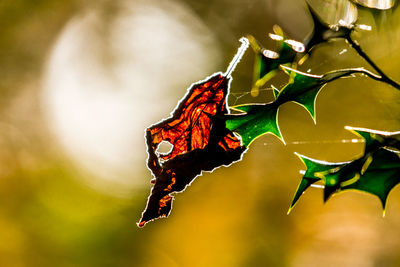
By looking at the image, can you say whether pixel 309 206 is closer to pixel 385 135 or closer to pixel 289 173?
pixel 289 173

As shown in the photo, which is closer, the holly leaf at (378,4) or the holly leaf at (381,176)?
the holly leaf at (381,176)

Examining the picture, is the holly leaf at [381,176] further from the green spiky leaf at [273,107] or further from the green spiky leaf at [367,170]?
the green spiky leaf at [273,107]

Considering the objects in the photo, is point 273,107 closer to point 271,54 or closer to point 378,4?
point 271,54

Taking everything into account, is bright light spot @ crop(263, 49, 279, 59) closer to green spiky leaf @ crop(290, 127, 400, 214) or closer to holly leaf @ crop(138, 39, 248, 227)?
holly leaf @ crop(138, 39, 248, 227)

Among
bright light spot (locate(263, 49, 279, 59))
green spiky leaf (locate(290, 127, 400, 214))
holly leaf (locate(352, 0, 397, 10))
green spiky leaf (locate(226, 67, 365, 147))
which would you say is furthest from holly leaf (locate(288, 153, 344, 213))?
holly leaf (locate(352, 0, 397, 10))

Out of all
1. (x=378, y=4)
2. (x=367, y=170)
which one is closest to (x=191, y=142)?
(x=367, y=170)

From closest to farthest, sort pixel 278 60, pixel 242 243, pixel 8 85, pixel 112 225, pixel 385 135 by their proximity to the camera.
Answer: pixel 385 135 < pixel 278 60 < pixel 242 243 < pixel 112 225 < pixel 8 85

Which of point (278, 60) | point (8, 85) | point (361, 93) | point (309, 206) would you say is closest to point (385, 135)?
point (278, 60)

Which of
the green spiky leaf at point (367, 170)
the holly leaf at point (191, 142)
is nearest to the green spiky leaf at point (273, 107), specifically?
the holly leaf at point (191, 142)
